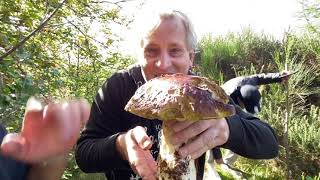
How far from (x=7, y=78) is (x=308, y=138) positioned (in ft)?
12.8

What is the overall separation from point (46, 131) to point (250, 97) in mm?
3853

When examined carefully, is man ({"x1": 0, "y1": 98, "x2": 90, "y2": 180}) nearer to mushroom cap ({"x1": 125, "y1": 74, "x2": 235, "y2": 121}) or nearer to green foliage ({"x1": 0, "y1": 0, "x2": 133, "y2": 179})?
mushroom cap ({"x1": 125, "y1": 74, "x2": 235, "y2": 121})

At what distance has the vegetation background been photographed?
226 centimetres

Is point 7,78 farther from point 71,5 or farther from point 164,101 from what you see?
point 71,5

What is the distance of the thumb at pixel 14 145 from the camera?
0.57 m

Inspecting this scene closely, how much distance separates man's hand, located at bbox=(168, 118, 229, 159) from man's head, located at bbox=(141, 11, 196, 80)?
12.3 inches

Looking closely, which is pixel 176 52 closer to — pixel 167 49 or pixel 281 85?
pixel 167 49

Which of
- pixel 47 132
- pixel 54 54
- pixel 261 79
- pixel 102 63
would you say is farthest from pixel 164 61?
pixel 261 79

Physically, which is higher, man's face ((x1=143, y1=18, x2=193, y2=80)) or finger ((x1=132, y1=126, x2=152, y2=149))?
man's face ((x1=143, y1=18, x2=193, y2=80))

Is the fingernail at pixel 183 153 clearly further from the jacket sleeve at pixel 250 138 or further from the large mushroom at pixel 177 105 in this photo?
the jacket sleeve at pixel 250 138

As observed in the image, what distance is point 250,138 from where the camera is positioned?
1.28m

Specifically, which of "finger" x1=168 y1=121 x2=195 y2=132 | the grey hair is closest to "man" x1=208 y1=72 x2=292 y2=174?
the grey hair

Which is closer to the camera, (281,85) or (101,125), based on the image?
(101,125)

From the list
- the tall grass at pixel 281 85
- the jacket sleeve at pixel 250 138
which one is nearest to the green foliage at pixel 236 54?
the tall grass at pixel 281 85
